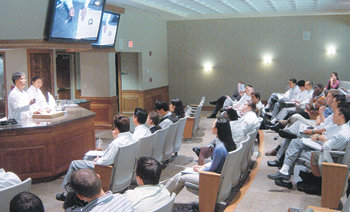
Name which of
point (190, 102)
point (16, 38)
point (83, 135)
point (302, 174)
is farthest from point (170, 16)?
point (302, 174)

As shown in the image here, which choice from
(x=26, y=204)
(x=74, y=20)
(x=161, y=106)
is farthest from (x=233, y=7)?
(x=26, y=204)

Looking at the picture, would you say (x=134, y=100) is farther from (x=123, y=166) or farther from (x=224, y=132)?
(x=224, y=132)

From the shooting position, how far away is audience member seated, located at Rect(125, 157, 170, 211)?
10.2ft

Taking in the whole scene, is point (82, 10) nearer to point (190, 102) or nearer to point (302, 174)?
point (302, 174)

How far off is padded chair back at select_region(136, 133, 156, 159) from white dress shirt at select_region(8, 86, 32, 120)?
2680 millimetres

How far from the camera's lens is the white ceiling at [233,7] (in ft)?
36.3

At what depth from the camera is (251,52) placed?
14.5 metres

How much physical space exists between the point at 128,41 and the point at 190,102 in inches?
172

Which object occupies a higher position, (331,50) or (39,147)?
(331,50)

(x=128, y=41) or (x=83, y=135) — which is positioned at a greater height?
(x=128, y=41)

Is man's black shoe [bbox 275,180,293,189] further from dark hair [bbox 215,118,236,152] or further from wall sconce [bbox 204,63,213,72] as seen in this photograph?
wall sconce [bbox 204,63,213,72]

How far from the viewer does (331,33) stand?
13781 mm

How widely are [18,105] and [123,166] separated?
9.69ft

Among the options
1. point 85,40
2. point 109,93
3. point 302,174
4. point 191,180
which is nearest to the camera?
point 191,180
